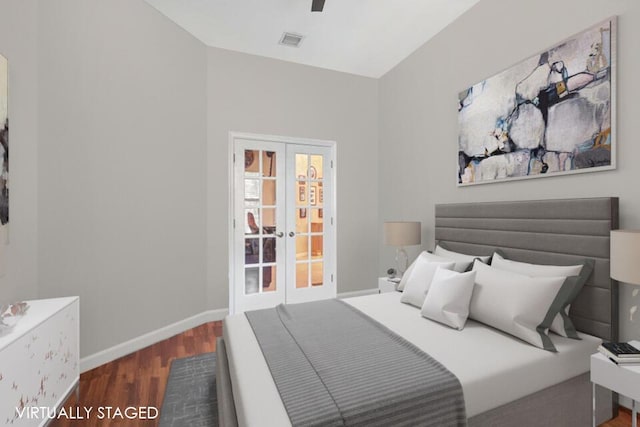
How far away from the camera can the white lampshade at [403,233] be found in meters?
3.15

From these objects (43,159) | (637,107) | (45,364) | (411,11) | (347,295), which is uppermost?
(411,11)

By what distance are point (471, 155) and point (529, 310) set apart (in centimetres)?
152

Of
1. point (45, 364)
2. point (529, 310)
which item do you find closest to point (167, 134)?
point (45, 364)

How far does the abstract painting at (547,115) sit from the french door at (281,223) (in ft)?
6.05

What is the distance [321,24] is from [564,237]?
2.78 metres

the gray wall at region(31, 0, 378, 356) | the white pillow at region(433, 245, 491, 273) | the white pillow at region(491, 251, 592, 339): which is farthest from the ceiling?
the white pillow at region(491, 251, 592, 339)

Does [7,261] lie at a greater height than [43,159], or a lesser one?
lesser

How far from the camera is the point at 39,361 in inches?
62.0

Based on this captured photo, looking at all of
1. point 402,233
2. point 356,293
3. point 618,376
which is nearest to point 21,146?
point 402,233

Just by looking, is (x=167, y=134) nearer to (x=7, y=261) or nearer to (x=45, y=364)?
(x=7, y=261)

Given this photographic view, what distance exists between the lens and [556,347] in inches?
65.3

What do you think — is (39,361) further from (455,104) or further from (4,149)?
(455,104)

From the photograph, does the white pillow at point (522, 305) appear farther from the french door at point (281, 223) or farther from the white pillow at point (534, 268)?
the french door at point (281, 223)

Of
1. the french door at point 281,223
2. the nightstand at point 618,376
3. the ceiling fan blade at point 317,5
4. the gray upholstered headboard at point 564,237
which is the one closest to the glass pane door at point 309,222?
the french door at point 281,223
